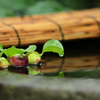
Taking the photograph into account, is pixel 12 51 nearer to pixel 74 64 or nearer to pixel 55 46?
pixel 55 46

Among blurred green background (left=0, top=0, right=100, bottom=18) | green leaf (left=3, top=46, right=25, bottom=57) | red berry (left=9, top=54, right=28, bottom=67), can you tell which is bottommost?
blurred green background (left=0, top=0, right=100, bottom=18)

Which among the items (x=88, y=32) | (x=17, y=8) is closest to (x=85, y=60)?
(x=88, y=32)

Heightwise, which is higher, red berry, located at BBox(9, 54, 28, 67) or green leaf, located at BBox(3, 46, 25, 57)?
green leaf, located at BBox(3, 46, 25, 57)

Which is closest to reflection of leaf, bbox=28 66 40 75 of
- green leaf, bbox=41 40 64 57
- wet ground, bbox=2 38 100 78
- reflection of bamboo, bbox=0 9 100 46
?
wet ground, bbox=2 38 100 78

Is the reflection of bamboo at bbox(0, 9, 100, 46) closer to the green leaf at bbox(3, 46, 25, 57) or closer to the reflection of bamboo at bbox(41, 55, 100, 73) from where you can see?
the reflection of bamboo at bbox(41, 55, 100, 73)

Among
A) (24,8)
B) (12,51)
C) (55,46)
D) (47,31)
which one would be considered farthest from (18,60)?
(24,8)

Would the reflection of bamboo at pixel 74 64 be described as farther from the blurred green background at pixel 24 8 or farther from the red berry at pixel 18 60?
the blurred green background at pixel 24 8

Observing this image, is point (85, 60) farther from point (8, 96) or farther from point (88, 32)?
point (8, 96)

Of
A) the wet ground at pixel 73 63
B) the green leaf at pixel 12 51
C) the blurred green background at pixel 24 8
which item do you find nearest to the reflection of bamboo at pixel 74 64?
the wet ground at pixel 73 63
